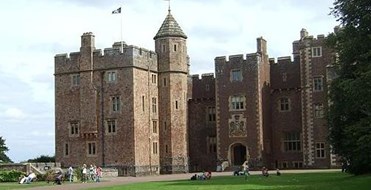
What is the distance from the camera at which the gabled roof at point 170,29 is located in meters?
61.9

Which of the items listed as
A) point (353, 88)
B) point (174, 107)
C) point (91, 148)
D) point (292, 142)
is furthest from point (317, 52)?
point (353, 88)

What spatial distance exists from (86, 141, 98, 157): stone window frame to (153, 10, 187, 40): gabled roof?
11.8m

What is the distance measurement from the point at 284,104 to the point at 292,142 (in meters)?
3.78

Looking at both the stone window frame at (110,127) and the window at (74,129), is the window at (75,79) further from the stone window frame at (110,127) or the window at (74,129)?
the stone window frame at (110,127)

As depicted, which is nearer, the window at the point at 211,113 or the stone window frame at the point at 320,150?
the stone window frame at the point at 320,150

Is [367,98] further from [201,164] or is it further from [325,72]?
[201,164]

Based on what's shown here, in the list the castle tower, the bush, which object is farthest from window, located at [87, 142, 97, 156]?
the bush

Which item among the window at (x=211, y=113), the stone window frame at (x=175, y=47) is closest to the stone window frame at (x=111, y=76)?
the stone window frame at (x=175, y=47)

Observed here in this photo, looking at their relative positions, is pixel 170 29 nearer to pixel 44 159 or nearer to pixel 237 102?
pixel 237 102

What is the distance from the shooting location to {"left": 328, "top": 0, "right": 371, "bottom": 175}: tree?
29.5 meters

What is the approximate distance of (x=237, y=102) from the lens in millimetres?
62656

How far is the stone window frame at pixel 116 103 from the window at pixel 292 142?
1661 centimetres

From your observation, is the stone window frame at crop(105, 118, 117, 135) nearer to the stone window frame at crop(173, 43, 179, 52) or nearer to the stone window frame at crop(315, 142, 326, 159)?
the stone window frame at crop(173, 43, 179, 52)

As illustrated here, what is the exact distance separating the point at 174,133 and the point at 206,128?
6016mm
